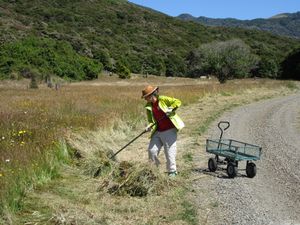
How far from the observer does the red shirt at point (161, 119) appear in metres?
9.41

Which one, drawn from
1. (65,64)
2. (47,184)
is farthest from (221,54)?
(47,184)

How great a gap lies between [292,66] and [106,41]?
33.5 metres

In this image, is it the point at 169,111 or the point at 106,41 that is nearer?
the point at 169,111

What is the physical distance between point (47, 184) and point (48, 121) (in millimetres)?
4807

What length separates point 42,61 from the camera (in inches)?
2336

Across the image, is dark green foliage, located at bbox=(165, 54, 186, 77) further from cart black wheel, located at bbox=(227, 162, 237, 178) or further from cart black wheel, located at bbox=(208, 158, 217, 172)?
cart black wheel, located at bbox=(227, 162, 237, 178)

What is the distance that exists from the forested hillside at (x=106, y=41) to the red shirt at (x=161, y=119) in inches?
1534

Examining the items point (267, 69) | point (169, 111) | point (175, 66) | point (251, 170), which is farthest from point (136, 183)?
point (175, 66)

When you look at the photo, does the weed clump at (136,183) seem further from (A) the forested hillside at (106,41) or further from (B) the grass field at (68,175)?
(A) the forested hillside at (106,41)

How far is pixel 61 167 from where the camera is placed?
369 inches

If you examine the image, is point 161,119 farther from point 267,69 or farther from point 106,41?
point 106,41

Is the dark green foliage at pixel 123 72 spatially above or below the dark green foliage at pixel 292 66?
below

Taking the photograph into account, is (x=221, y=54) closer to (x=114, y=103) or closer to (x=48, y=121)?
(x=114, y=103)

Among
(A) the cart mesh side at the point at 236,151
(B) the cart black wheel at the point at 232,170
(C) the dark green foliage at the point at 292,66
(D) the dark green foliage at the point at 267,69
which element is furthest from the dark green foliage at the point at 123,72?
(B) the cart black wheel at the point at 232,170
